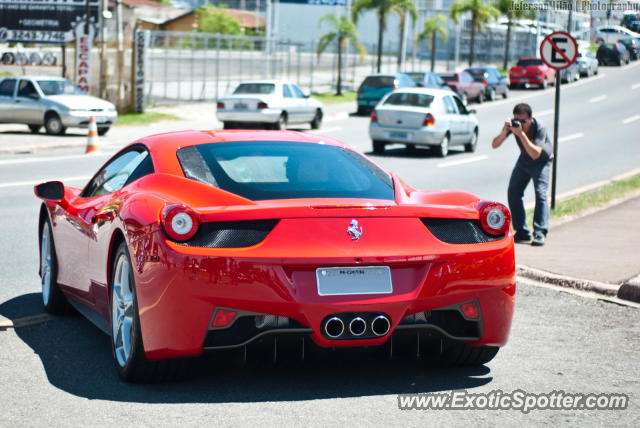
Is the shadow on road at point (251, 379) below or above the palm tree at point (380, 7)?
below

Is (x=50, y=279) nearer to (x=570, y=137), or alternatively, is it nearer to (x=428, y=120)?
(x=428, y=120)

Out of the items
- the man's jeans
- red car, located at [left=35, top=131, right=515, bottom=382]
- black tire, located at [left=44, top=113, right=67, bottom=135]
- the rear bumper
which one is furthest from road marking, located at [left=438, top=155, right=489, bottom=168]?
the rear bumper

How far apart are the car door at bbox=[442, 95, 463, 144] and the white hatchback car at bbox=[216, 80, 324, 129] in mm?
6798

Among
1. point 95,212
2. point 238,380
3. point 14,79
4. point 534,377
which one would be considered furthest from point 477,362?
point 14,79

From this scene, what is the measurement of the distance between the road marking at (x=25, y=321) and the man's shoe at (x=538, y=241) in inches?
226

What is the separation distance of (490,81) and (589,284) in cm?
3854

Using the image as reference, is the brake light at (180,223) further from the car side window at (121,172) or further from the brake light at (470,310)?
the brake light at (470,310)

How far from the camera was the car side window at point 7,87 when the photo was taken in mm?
27422

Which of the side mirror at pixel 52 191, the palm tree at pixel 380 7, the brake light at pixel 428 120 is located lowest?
the brake light at pixel 428 120

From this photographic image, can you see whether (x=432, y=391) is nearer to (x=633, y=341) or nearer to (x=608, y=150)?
(x=633, y=341)

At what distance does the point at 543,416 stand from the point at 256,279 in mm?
1520

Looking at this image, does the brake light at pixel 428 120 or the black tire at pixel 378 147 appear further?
the black tire at pixel 378 147

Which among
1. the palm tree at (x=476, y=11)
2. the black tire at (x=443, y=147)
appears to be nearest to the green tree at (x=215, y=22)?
the palm tree at (x=476, y=11)

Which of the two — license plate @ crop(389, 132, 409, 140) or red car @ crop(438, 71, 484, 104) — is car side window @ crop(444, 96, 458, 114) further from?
red car @ crop(438, 71, 484, 104)
